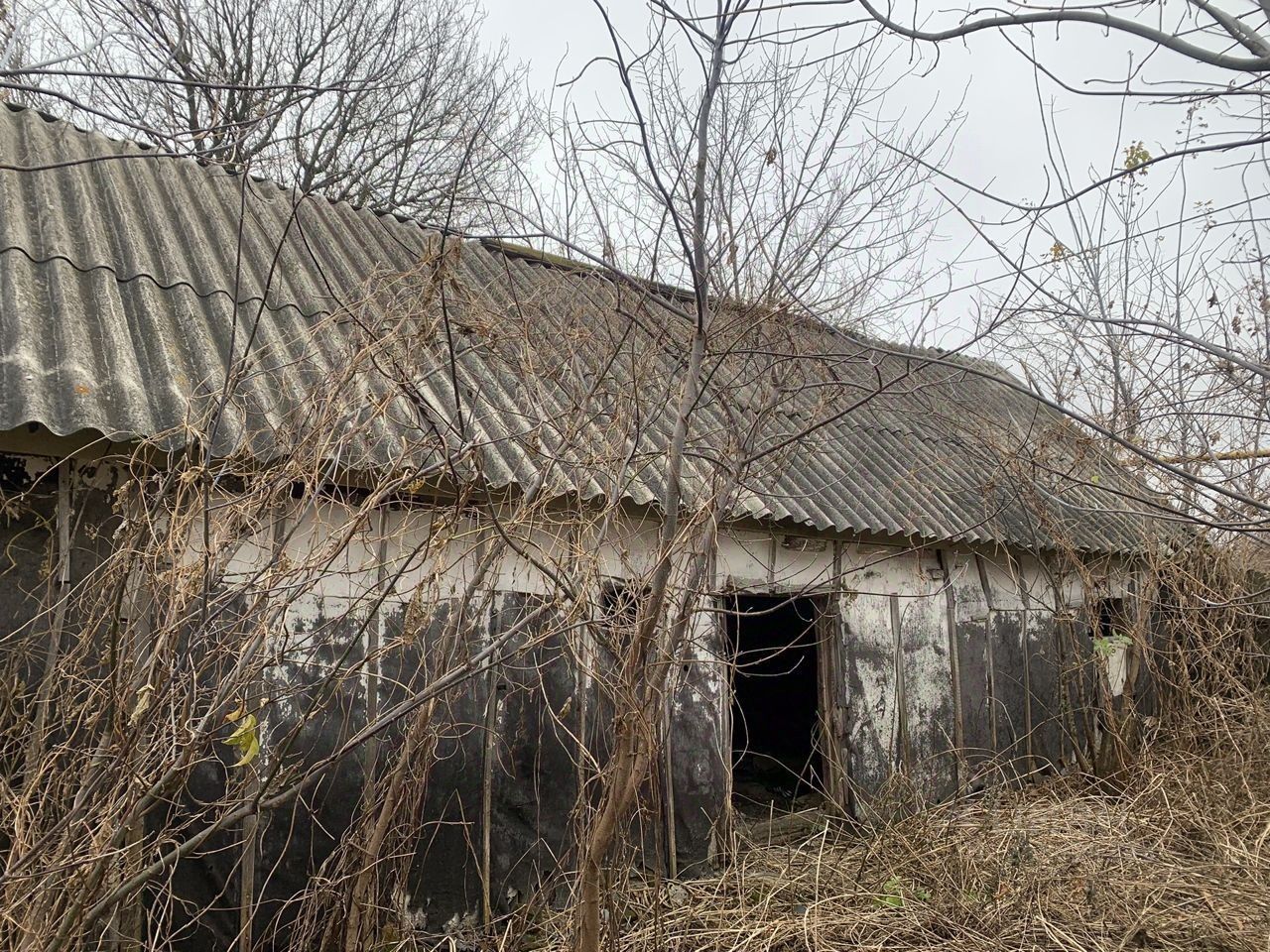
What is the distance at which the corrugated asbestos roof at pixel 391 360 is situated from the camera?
12.2 ft

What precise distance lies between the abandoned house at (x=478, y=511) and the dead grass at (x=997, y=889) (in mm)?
419

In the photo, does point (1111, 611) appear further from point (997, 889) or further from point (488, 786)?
point (488, 786)

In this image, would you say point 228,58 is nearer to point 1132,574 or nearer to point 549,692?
point 549,692

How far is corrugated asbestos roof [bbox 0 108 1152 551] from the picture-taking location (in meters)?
3.71

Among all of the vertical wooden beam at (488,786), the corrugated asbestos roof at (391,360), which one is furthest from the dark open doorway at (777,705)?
the vertical wooden beam at (488,786)

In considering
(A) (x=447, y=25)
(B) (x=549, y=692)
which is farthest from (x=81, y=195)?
(A) (x=447, y=25)

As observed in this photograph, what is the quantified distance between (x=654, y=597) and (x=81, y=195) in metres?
4.82

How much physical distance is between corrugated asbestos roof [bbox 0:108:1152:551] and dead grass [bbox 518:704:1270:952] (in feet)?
6.50

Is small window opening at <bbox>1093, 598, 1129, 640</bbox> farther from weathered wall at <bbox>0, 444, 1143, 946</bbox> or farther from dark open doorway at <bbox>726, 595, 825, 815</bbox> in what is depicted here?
dark open doorway at <bbox>726, 595, 825, 815</bbox>

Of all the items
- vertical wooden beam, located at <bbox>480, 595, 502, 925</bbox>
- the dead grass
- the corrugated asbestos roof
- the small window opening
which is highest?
the corrugated asbestos roof

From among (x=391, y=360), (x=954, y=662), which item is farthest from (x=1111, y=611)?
(x=391, y=360)

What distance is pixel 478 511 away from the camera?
142 inches

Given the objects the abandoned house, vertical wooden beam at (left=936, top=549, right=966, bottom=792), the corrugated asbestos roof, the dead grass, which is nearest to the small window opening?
the abandoned house

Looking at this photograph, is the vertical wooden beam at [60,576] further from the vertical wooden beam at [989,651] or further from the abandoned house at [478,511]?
the vertical wooden beam at [989,651]
